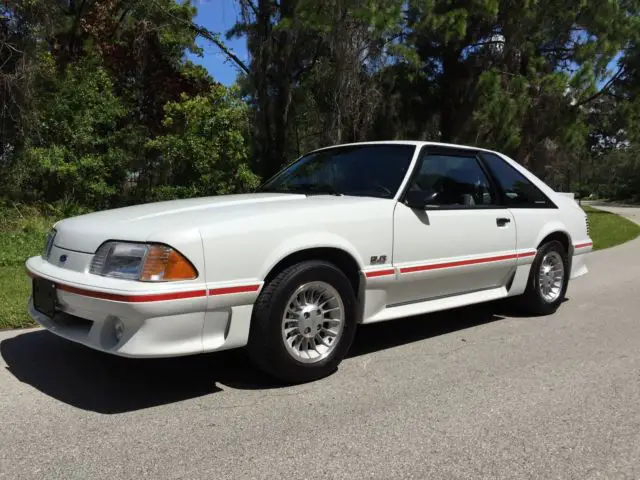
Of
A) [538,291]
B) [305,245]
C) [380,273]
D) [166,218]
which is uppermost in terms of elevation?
[166,218]

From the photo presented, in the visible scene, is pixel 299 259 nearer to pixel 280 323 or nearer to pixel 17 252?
pixel 280 323

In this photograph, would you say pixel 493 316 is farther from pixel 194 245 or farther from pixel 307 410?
pixel 194 245

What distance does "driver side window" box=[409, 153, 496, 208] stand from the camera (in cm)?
485

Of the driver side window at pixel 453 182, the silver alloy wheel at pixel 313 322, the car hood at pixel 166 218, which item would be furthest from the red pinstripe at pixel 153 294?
the driver side window at pixel 453 182

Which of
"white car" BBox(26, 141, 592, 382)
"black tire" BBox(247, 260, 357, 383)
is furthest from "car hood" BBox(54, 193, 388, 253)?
"black tire" BBox(247, 260, 357, 383)

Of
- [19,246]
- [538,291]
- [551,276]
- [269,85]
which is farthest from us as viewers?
[269,85]

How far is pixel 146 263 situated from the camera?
3.42 meters

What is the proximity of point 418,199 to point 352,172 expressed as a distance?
2.33 ft

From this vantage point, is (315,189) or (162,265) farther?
(315,189)

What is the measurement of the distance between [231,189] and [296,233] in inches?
360

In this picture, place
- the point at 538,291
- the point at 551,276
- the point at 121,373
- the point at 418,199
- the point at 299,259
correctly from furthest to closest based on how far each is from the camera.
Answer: the point at 551,276 < the point at 538,291 < the point at 418,199 < the point at 121,373 < the point at 299,259

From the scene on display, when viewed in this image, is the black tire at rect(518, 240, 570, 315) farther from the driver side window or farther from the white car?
the driver side window


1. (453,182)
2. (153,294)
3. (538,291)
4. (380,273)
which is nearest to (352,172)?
(453,182)

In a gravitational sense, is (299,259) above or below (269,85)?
below
